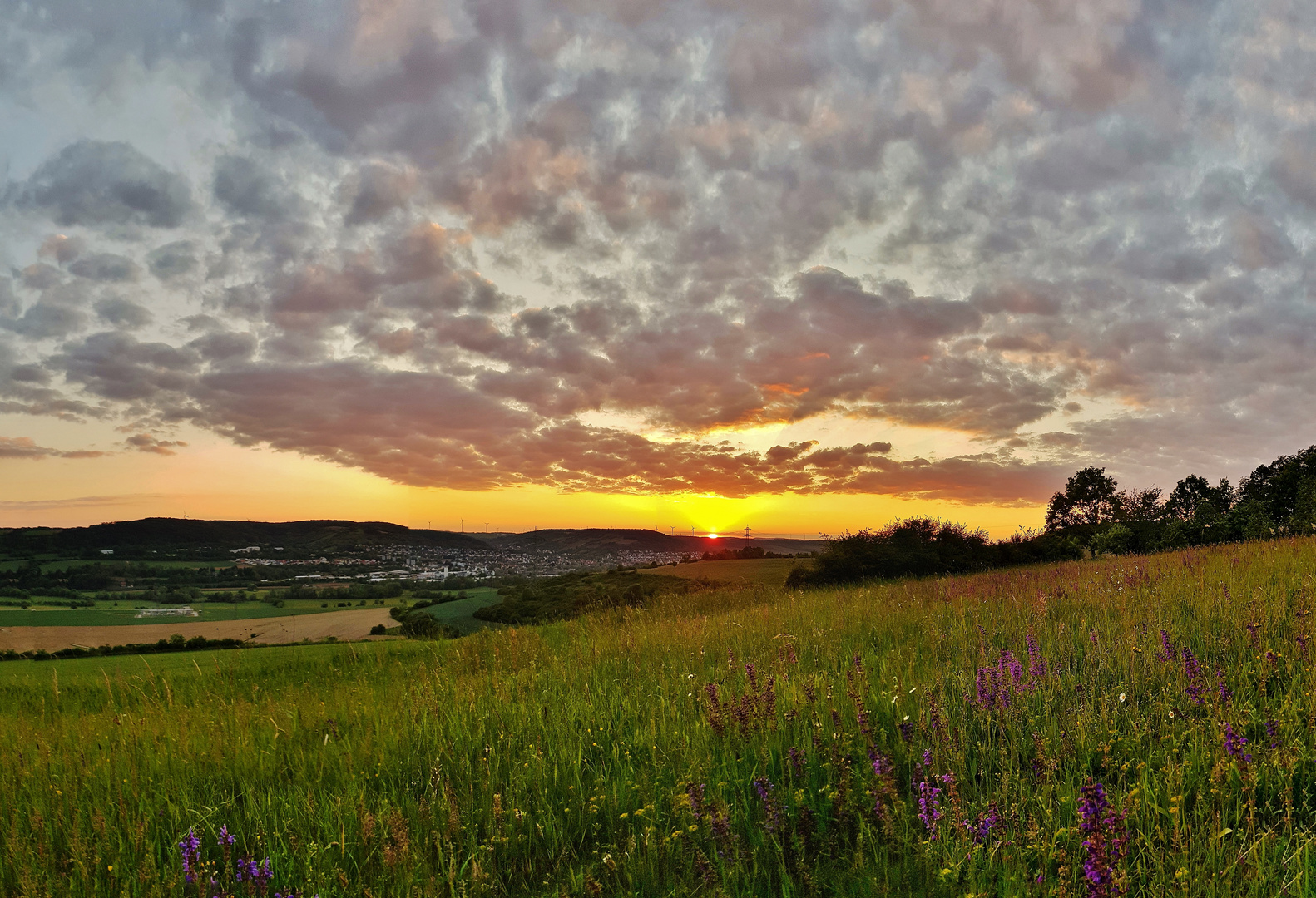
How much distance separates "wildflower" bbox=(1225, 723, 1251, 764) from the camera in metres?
3.65

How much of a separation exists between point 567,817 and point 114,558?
437ft

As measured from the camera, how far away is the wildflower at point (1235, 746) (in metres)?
3.65

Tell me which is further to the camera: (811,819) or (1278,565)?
(1278,565)

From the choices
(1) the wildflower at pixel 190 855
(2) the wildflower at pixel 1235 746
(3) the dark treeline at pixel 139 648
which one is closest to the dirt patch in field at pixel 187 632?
(3) the dark treeline at pixel 139 648

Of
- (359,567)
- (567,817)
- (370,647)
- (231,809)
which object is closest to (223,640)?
(370,647)

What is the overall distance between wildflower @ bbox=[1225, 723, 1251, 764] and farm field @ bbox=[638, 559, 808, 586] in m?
→ 28.2

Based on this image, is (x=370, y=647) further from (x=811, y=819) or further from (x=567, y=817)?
Result: (x=811, y=819)

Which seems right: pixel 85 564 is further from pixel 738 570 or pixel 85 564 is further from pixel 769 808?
pixel 769 808

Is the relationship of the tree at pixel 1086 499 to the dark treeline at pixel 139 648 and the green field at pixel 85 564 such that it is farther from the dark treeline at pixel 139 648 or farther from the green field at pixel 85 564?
the green field at pixel 85 564

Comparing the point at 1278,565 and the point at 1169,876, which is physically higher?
the point at 1278,565

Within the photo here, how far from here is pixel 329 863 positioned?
3.70 m

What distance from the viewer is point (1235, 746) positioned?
12.8ft

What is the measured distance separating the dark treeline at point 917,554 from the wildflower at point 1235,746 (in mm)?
26800

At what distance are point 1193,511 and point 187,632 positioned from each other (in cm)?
7367
